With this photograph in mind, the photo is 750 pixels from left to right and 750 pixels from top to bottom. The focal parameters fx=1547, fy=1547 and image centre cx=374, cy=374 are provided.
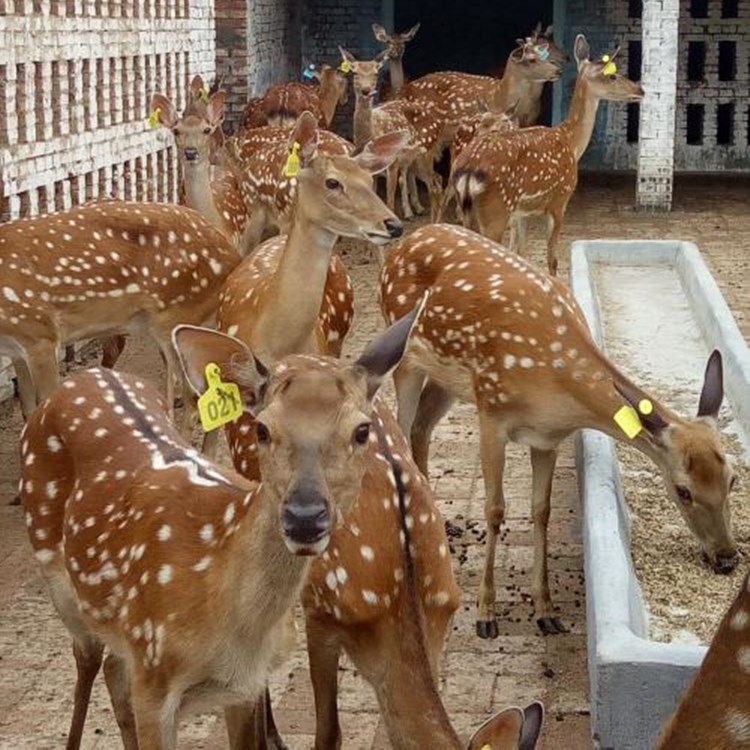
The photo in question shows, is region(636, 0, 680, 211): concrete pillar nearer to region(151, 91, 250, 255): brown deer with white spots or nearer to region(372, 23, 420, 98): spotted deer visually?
region(372, 23, 420, 98): spotted deer

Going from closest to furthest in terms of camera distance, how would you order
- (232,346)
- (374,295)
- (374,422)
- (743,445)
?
(232,346) < (374,422) < (743,445) < (374,295)

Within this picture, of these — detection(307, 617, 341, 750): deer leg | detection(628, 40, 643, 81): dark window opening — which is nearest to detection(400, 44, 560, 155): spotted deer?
detection(628, 40, 643, 81): dark window opening

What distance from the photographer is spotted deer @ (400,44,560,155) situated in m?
16.5

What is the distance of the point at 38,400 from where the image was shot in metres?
7.45

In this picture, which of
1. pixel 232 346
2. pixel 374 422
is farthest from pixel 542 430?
pixel 232 346

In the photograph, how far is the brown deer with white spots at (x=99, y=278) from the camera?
24.3ft

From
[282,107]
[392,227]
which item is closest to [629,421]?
[392,227]

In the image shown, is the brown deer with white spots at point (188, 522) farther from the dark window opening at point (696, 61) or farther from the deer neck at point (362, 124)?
the dark window opening at point (696, 61)

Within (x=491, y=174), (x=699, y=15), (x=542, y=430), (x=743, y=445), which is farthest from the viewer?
(x=699, y=15)

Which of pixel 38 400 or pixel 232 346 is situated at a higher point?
pixel 232 346

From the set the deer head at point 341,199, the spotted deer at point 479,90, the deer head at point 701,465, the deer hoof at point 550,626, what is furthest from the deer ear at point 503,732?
the spotted deer at point 479,90

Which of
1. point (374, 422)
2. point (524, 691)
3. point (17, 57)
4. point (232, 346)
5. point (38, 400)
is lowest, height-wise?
point (524, 691)

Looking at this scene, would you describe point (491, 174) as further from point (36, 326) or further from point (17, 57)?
point (36, 326)

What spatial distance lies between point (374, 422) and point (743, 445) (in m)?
3.08
